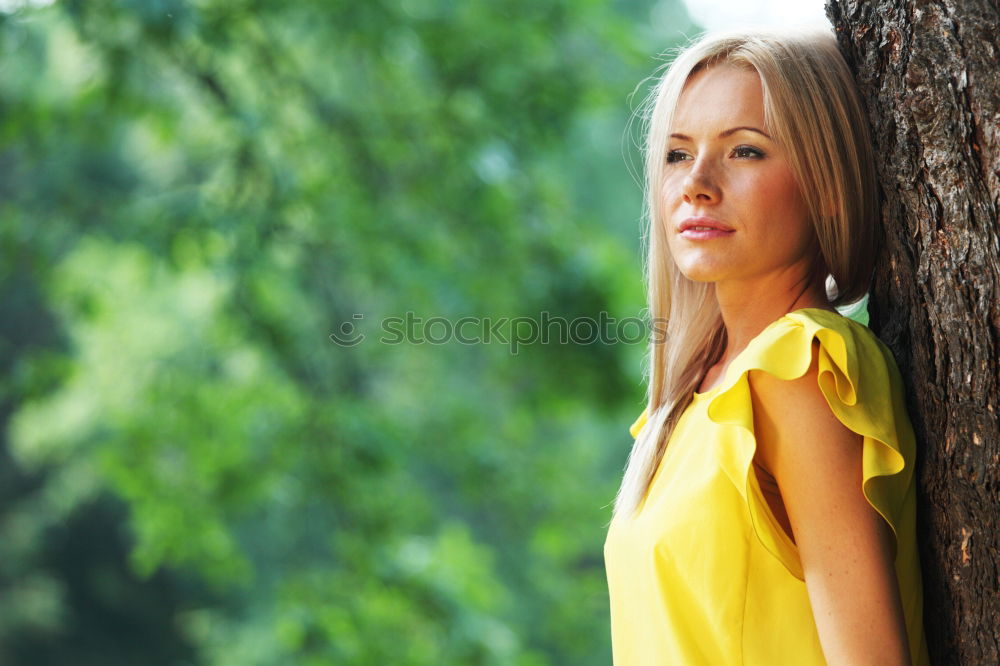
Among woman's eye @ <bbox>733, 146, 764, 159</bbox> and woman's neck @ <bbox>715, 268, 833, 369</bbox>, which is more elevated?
woman's eye @ <bbox>733, 146, 764, 159</bbox>

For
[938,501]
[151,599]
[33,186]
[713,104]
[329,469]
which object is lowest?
[151,599]

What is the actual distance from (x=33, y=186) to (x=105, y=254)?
0.50m

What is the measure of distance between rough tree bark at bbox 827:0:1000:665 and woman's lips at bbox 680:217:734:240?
0.23 meters

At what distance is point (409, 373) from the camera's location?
29.6 ft

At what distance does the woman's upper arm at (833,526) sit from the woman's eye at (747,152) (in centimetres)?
33

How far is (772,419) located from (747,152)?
1.29 ft

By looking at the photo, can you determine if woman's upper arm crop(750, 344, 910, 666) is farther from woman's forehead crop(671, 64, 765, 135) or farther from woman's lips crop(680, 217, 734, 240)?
woman's forehead crop(671, 64, 765, 135)

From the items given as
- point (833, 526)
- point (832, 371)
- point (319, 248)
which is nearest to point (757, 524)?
point (833, 526)

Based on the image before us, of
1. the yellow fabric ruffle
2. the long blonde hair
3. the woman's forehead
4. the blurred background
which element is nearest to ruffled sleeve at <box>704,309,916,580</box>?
the yellow fabric ruffle

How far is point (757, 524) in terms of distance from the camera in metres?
1.30

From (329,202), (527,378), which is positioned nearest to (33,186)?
(329,202)

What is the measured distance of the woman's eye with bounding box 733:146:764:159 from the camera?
1.44m

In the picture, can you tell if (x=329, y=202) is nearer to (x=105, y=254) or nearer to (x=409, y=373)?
(x=105, y=254)

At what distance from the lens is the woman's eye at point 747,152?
144 centimetres
